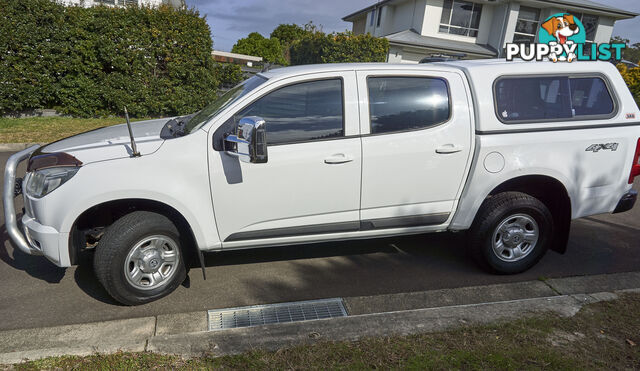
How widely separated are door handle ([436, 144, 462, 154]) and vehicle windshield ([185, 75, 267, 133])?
1.63m

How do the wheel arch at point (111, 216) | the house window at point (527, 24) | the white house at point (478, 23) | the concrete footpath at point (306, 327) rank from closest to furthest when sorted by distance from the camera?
1. the concrete footpath at point (306, 327)
2. the wheel arch at point (111, 216)
3. the white house at point (478, 23)
4. the house window at point (527, 24)

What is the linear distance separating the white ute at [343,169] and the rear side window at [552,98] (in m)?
0.01

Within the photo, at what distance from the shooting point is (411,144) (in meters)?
3.90

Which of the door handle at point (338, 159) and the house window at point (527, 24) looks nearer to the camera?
the door handle at point (338, 159)

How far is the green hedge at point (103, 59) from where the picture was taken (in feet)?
36.3

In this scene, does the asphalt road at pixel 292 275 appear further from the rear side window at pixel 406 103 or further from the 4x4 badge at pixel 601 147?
the rear side window at pixel 406 103

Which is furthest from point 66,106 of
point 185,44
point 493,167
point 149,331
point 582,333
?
point 582,333

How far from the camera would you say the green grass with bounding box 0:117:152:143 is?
9812mm

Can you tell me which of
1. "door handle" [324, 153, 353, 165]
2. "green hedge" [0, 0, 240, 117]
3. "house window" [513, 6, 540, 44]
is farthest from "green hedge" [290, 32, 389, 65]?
"door handle" [324, 153, 353, 165]

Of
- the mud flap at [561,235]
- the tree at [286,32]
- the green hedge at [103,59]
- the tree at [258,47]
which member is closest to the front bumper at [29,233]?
the mud flap at [561,235]

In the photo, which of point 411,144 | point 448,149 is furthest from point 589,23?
point 411,144

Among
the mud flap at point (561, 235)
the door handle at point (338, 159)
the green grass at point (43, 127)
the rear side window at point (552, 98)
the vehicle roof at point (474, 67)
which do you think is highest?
the vehicle roof at point (474, 67)

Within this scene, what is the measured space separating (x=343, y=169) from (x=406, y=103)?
0.84 meters

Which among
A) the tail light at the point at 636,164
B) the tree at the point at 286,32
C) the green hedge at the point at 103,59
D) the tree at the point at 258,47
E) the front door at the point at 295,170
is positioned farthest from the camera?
the tree at the point at 286,32
